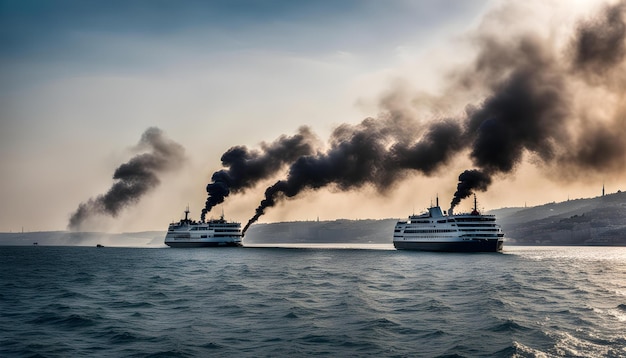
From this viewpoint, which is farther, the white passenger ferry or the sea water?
the white passenger ferry

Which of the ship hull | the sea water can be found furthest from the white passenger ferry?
the sea water

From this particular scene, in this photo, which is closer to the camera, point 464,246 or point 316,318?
point 316,318

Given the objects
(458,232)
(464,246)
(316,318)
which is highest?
(458,232)

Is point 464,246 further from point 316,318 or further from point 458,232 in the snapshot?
point 316,318

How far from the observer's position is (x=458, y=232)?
524 ft

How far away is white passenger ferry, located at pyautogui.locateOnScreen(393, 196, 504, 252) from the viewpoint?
Answer: 15925cm

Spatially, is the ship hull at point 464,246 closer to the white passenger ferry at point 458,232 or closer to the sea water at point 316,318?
the white passenger ferry at point 458,232

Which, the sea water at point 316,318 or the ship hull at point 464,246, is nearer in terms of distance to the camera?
the sea water at point 316,318

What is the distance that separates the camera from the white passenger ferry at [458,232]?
522ft

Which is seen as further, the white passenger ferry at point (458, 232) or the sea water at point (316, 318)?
the white passenger ferry at point (458, 232)

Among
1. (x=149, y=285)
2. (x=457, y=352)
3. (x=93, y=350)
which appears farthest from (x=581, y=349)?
(x=149, y=285)

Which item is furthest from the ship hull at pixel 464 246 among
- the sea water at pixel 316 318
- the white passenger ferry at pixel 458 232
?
the sea water at pixel 316 318

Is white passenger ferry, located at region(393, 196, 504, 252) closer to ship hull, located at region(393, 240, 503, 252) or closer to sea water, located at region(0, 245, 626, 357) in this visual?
ship hull, located at region(393, 240, 503, 252)

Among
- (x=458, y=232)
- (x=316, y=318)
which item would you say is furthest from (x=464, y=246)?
(x=316, y=318)
